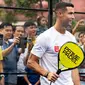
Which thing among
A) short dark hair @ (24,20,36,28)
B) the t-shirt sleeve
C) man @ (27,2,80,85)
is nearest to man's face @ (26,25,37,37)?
short dark hair @ (24,20,36,28)

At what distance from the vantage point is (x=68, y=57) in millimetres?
3359

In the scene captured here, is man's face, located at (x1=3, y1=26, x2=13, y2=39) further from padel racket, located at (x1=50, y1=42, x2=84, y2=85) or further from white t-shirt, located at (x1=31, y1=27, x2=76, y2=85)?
padel racket, located at (x1=50, y1=42, x2=84, y2=85)

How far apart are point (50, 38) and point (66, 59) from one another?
0.96 feet

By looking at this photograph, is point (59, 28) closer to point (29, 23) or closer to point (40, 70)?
point (40, 70)

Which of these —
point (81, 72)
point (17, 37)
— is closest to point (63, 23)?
point (17, 37)

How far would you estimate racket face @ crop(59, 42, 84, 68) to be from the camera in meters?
3.34

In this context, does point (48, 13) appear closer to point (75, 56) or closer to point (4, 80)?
point (4, 80)

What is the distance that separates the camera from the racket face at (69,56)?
10.9 ft

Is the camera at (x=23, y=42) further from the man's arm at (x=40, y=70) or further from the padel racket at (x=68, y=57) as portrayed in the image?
the padel racket at (x=68, y=57)

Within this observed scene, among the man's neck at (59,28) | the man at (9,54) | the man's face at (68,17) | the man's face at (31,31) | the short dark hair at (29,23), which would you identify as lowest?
the man at (9,54)

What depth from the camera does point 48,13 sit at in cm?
502

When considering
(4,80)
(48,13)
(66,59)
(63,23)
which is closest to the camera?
(66,59)

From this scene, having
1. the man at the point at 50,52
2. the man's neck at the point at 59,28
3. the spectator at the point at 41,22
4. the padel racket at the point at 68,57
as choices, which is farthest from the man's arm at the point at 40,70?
the spectator at the point at 41,22

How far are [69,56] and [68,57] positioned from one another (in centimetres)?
2
